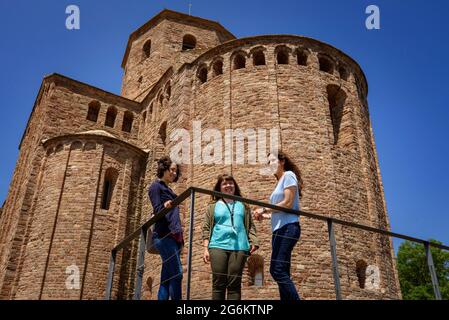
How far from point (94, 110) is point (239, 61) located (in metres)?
8.35

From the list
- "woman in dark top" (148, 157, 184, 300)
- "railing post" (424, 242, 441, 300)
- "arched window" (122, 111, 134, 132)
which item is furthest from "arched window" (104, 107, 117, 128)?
"railing post" (424, 242, 441, 300)

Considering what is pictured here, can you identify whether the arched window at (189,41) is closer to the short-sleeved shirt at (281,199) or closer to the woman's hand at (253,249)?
the short-sleeved shirt at (281,199)

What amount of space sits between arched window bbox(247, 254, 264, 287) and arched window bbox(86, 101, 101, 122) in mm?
11958

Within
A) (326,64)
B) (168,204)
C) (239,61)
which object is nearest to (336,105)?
(326,64)

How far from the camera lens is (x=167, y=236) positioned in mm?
5492

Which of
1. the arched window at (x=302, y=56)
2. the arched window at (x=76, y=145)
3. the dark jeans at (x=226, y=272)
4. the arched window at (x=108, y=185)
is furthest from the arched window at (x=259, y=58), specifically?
the dark jeans at (x=226, y=272)

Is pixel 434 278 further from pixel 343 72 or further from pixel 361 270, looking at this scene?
pixel 343 72

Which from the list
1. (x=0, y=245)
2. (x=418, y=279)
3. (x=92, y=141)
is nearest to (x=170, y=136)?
(x=92, y=141)

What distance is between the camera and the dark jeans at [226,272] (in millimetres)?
4797

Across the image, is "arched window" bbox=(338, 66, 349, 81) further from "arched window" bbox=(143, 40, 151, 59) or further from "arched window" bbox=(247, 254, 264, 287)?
"arched window" bbox=(143, 40, 151, 59)

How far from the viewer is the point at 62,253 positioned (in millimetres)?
15070

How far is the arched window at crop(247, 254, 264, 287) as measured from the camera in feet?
40.0

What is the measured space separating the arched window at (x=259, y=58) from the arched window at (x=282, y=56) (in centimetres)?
57

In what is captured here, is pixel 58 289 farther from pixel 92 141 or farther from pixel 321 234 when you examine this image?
pixel 321 234
